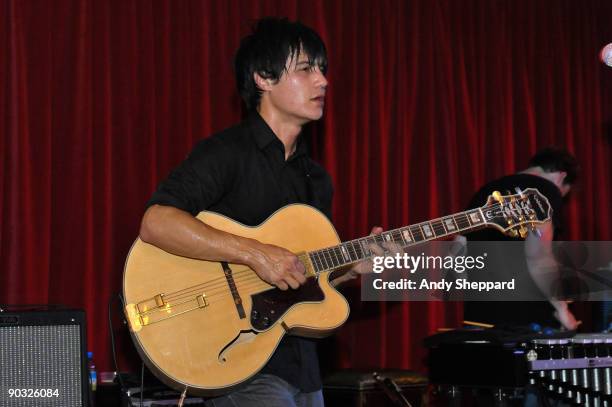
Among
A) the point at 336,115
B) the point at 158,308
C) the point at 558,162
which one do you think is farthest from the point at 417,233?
the point at 336,115

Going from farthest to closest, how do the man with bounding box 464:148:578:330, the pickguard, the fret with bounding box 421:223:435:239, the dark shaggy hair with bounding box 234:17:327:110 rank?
the man with bounding box 464:148:578:330, the fret with bounding box 421:223:435:239, the dark shaggy hair with bounding box 234:17:327:110, the pickguard

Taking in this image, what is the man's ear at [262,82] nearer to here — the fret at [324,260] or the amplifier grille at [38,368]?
the fret at [324,260]

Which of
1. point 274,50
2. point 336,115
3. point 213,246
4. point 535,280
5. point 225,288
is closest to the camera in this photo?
point 213,246

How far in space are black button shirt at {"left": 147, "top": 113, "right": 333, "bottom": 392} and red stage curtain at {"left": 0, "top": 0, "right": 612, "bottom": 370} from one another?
8.33ft

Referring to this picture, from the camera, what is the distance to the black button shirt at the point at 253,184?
9.53ft

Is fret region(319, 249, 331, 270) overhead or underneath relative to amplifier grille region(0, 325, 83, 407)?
overhead

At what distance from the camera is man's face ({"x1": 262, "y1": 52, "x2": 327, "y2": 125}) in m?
3.19

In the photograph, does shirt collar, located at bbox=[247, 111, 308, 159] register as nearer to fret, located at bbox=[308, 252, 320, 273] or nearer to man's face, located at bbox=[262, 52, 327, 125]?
man's face, located at bbox=[262, 52, 327, 125]

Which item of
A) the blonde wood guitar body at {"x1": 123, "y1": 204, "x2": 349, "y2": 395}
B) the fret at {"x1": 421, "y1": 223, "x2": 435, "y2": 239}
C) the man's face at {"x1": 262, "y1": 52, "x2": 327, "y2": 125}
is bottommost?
the blonde wood guitar body at {"x1": 123, "y1": 204, "x2": 349, "y2": 395}

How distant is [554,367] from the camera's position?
12.7ft

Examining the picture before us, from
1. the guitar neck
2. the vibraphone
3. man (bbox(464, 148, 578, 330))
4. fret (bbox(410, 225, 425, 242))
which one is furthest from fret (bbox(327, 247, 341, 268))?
man (bbox(464, 148, 578, 330))

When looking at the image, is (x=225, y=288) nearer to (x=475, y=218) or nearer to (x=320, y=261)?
(x=320, y=261)

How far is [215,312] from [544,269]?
107 inches

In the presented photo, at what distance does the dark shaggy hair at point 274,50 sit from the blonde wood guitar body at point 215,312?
50 centimetres
